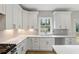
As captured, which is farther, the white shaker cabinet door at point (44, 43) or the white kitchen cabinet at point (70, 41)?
the white kitchen cabinet at point (70, 41)

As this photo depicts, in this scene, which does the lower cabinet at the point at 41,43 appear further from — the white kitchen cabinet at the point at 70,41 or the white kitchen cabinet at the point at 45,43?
the white kitchen cabinet at the point at 70,41

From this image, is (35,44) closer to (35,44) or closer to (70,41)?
(35,44)

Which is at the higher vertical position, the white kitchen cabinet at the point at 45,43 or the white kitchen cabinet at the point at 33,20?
the white kitchen cabinet at the point at 33,20

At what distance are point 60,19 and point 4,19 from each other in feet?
7.97

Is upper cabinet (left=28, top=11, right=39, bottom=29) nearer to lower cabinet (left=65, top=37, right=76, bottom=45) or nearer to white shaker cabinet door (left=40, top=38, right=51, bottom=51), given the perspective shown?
white shaker cabinet door (left=40, top=38, right=51, bottom=51)

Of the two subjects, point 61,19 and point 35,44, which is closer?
point 35,44

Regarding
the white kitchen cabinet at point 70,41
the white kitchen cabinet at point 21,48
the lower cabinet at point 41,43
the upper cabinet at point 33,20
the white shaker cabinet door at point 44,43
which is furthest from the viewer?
the upper cabinet at point 33,20

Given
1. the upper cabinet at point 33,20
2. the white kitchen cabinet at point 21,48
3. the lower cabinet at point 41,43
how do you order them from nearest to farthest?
the white kitchen cabinet at point 21,48
the lower cabinet at point 41,43
the upper cabinet at point 33,20

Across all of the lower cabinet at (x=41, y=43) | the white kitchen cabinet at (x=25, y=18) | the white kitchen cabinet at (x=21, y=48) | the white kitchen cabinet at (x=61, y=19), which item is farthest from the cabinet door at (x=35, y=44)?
the white kitchen cabinet at (x=61, y=19)

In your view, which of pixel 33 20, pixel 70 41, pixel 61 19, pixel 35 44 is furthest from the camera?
pixel 61 19

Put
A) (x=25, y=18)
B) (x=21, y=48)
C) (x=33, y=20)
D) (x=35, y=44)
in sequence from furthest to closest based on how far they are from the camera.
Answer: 1. (x=25, y=18)
2. (x=33, y=20)
3. (x=35, y=44)
4. (x=21, y=48)

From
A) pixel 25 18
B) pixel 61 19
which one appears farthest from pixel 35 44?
pixel 61 19
